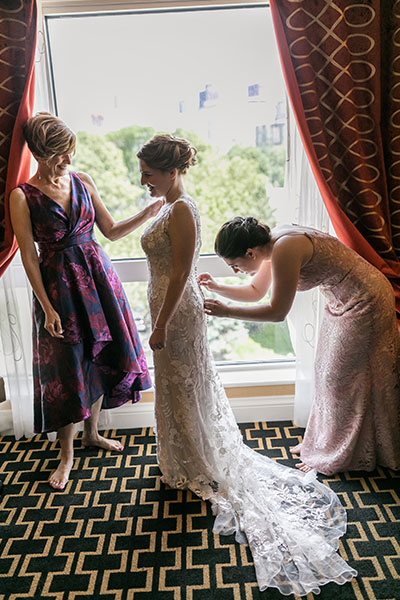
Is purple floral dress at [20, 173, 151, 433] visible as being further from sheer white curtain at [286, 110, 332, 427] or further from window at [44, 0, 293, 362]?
sheer white curtain at [286, 110, 332, 427]

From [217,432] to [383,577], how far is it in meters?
→ 0.87

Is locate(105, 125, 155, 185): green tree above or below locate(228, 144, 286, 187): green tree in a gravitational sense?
above

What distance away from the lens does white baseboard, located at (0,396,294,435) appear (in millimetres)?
3129

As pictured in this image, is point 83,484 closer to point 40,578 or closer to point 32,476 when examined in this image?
point 32,476

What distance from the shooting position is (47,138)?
238cm

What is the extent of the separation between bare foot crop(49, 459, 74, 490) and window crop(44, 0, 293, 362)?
1.03m

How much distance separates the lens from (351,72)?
2535 millimetres

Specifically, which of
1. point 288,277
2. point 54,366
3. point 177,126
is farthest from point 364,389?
point 177,126

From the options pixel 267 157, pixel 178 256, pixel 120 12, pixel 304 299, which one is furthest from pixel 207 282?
pixel 120 12

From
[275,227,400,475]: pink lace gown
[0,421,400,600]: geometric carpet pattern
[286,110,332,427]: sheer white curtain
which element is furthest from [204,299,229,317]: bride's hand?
[0,421,400,600]: geometric carpet pattern

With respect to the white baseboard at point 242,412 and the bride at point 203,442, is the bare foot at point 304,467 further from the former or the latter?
the white baseboard at point 242,412

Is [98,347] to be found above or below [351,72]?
below

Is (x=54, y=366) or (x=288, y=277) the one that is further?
(x=54, y=366)

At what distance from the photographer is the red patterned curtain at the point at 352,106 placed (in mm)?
2494
